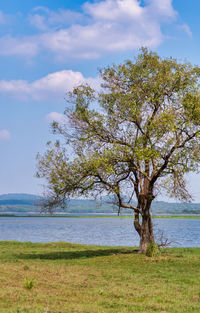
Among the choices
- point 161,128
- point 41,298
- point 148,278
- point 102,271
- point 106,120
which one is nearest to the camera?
point 41,298

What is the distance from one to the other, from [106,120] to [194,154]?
6.77 metres

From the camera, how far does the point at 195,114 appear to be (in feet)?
87.8

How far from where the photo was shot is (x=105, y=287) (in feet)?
54.5

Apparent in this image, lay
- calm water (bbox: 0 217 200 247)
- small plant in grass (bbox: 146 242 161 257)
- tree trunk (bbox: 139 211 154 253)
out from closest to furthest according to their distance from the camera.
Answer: small plant in grass (bbox: 146 242 161 257), tree trunk (bbox: 139 211 154 253), calm water (bbox: 0 217 200 247)

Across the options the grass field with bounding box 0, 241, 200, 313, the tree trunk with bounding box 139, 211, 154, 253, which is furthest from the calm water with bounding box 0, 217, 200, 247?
the grass field with bounding box 0, 241, 200, 313

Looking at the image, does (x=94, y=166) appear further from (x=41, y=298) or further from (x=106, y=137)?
(x=41, y=298)

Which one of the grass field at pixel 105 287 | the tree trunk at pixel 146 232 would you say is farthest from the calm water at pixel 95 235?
the grass field at pixel 105 287

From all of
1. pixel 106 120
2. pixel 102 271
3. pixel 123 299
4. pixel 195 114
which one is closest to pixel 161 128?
pixel 195 114

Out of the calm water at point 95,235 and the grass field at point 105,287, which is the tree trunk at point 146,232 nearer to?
the calm water at point 95,235

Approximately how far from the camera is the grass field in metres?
12.8

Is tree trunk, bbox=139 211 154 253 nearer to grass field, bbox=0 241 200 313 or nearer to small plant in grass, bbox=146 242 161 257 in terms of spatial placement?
small plant in grass, bbox=146 242 161 257

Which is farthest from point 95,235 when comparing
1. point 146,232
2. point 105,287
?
point 105,287

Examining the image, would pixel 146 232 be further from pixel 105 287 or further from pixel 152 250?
pixel 105 287

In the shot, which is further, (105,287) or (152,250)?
(152,250)
